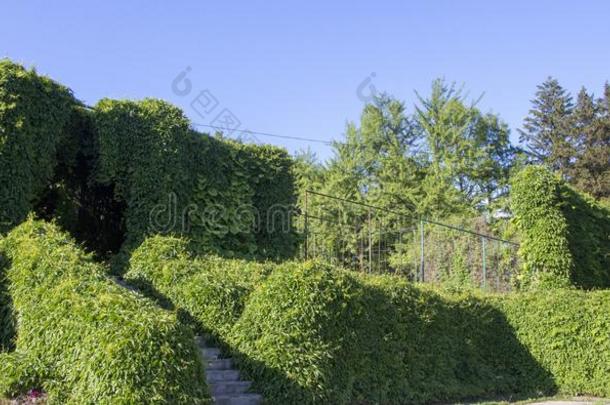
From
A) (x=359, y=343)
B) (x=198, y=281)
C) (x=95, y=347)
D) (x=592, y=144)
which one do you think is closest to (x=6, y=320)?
(x=95, y=347)

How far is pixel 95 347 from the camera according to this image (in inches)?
221

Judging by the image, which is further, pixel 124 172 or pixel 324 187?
pixel 324 187

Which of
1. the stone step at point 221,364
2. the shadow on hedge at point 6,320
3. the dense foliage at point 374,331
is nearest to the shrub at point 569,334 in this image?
the dense foliage at point 374,331

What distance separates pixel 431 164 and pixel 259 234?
57.5ft

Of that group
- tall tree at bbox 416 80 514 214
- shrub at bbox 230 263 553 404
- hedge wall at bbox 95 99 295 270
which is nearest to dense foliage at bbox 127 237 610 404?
shrub at bbox 230 263 553 404

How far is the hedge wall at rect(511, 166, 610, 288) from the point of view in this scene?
12383mm

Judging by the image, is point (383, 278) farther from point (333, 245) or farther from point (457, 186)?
point (457, 186)

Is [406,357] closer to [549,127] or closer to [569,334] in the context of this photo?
[569,334]

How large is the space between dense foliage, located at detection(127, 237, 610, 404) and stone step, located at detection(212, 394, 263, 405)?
0.13 meters

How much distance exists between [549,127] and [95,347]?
A: 3593cm

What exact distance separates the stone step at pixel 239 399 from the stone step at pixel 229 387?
0.10m

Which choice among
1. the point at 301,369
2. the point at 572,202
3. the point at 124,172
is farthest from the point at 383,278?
the point at 572,202

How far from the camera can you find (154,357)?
558 cm

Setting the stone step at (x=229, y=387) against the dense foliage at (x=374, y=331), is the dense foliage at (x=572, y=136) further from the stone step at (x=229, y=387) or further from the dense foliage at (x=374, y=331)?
the stone step at (x=229, y=387)
